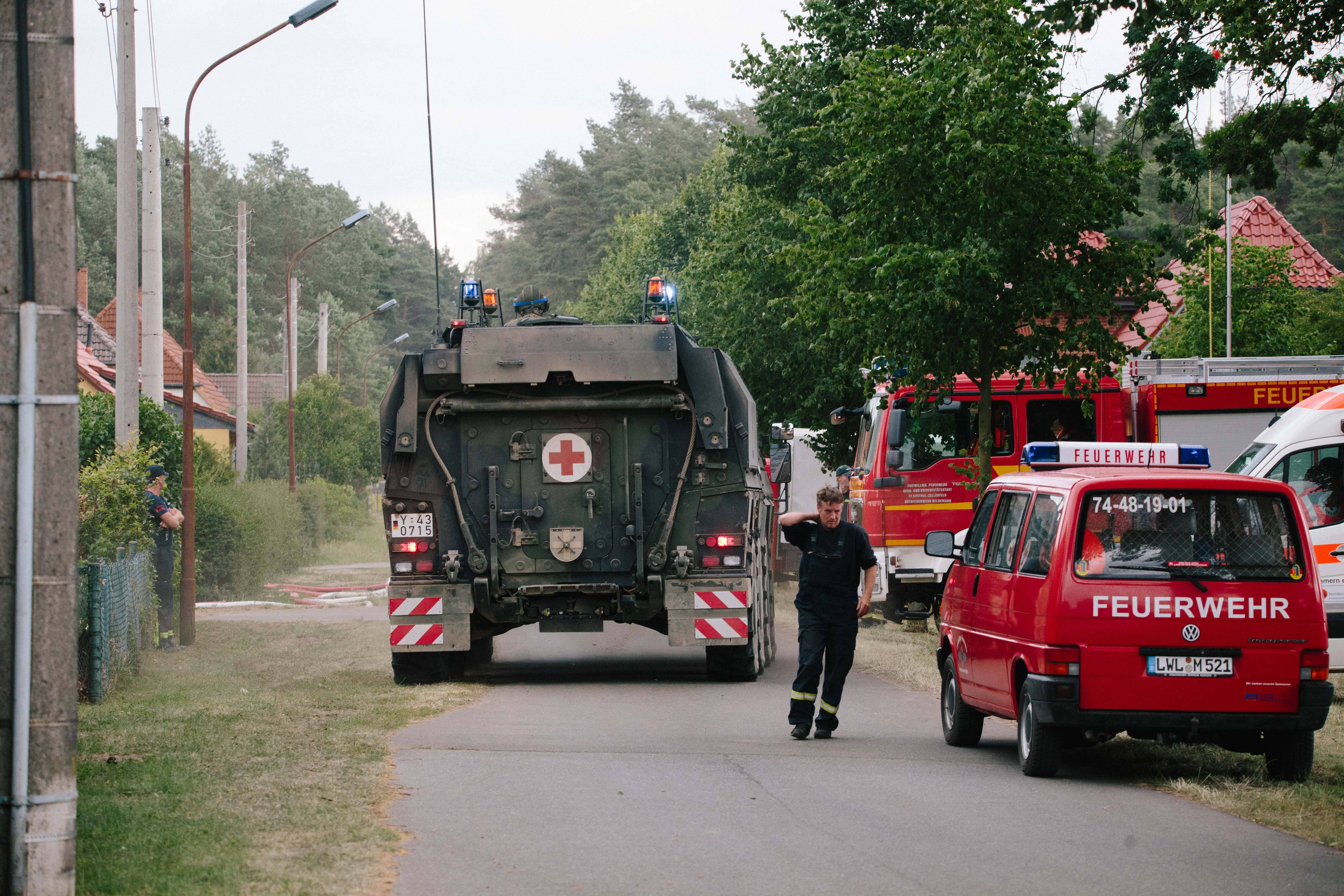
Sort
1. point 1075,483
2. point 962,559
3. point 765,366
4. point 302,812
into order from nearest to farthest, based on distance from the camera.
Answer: point 302,812 → point 1075,483 → point 962,559 → point 765,366

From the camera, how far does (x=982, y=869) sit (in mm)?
6387

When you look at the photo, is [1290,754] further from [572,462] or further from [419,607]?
[419,607]

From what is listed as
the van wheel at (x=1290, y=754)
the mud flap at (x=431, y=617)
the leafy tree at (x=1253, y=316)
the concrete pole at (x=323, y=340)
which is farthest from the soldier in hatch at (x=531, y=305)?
the concrete pole at (x=323, y=340)

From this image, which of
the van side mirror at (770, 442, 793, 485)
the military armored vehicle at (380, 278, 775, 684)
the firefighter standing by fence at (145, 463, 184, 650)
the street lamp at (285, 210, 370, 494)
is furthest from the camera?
the street lamp at (285, 210, 370, 494)

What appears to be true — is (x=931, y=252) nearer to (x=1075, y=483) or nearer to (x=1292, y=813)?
(x=1075, y=483)

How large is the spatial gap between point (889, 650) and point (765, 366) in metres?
12.2

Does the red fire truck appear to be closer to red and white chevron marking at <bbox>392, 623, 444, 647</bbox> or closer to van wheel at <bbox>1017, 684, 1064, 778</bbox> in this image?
red and white chevron marking at <bbox>392, 623, 444, 647</bbox>

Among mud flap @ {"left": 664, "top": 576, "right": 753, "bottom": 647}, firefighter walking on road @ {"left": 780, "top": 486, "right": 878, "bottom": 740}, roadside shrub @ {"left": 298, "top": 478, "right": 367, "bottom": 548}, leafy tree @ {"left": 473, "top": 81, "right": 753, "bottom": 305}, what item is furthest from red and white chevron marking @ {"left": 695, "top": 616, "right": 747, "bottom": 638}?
leafy tree @ {"left": 473, "top": 81, "right": 753, "bottom": 305}

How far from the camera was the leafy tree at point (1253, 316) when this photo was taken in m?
27.8

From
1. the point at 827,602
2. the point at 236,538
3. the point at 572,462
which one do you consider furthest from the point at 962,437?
the point at 236,538

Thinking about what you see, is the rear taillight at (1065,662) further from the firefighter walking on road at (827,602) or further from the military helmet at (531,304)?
the military helmet at (531,304)

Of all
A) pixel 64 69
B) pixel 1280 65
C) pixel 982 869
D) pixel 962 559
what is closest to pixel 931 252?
pixel 1280 65

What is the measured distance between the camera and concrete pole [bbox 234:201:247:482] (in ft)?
110

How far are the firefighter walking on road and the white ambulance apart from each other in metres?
4.24
